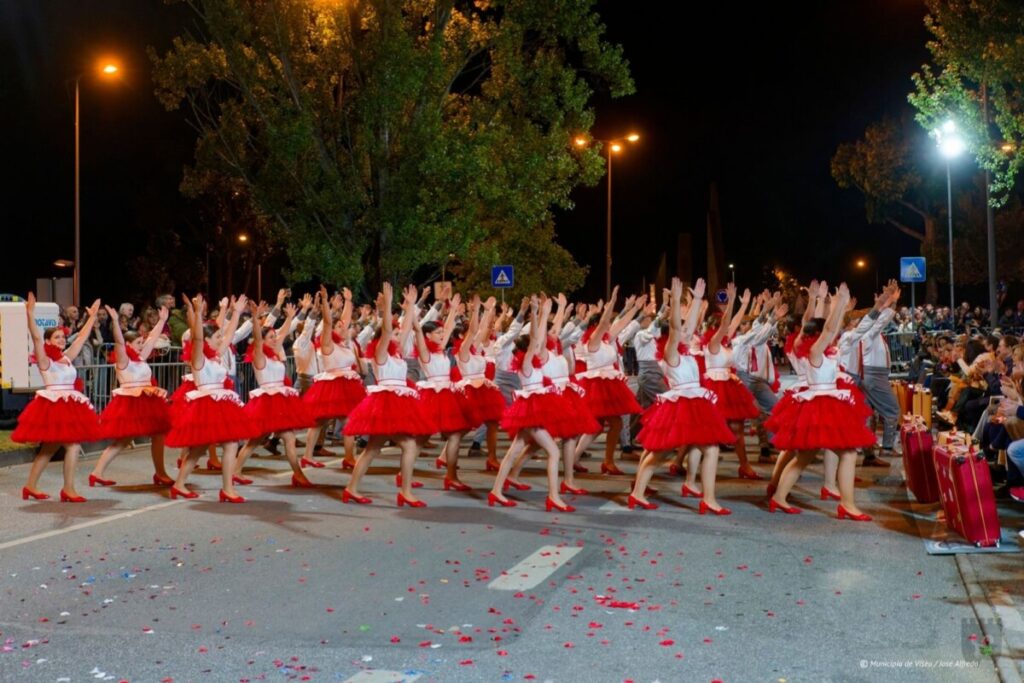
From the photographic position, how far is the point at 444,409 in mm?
13008

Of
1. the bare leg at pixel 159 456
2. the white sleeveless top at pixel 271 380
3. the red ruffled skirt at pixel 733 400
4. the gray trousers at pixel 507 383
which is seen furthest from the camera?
the gray trousers at pixel 507 383

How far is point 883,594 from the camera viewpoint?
747 centimetres

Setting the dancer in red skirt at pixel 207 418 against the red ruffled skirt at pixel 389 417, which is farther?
the dancer in red skirt at pixel 207 418

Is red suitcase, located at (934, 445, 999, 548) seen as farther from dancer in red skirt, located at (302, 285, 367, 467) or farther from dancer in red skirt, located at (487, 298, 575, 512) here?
dancer in red skirt, located at (302, 285, 367, 467)

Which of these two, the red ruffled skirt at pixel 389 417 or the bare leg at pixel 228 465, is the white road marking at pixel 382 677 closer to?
the red ruffled skirt at pixel 389 417

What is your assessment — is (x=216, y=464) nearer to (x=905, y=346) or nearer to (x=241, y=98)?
(x=241, y=98)

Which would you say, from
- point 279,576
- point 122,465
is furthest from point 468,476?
point 279,576

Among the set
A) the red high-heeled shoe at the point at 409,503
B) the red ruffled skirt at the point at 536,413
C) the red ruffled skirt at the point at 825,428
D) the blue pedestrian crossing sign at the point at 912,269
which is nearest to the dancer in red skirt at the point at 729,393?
the red ruffled skirt at the point at 536,413

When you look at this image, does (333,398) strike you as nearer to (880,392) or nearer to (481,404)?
(481,404)

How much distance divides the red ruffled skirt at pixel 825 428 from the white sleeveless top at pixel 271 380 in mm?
5803

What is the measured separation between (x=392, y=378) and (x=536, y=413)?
158 centimetres

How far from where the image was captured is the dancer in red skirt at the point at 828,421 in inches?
408

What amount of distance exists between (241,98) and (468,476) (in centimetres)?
1716

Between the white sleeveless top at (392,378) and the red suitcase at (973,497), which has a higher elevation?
the white sleeveless top at (392,378)
